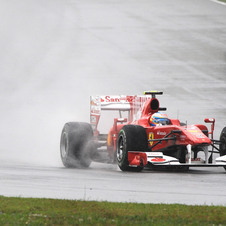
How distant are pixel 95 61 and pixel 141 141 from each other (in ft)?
84.5

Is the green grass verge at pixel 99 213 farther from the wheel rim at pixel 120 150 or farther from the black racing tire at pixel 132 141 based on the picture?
the wheel rim at pixel 120 150

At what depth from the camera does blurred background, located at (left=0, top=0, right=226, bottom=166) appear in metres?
32.0

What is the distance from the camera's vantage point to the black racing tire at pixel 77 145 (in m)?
20.8

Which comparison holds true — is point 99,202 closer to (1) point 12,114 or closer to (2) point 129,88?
(1) point 12,114

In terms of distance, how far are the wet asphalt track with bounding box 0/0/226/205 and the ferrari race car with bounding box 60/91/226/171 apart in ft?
1.17

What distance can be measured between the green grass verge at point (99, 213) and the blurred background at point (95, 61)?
32.9 ft

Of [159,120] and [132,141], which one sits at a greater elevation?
[159,120]

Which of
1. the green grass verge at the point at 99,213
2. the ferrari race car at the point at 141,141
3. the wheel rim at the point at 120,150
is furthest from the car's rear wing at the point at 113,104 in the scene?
the green grass verge at the point at 99,213

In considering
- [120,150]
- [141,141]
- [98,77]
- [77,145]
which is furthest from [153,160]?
[98,77]

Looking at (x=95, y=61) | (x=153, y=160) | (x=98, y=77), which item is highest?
(x=153, y=160)

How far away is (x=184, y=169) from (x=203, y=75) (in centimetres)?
2165

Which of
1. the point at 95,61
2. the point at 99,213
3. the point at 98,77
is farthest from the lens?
the point at 95,61

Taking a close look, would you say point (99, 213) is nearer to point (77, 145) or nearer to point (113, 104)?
point (77, 145)

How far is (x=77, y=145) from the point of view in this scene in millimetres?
20891
